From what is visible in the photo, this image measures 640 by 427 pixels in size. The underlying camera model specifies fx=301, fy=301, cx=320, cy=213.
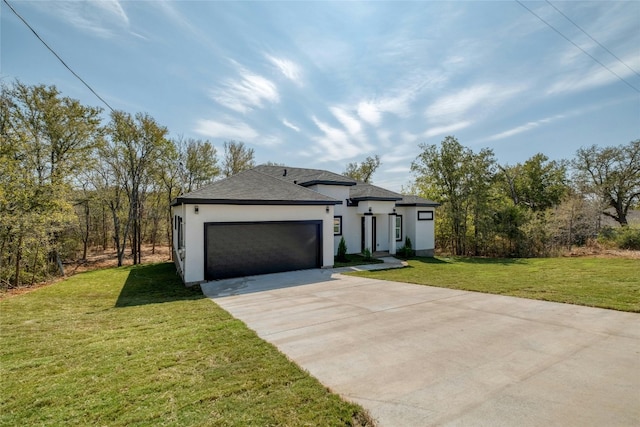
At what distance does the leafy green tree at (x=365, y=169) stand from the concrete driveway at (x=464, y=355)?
96.0ft

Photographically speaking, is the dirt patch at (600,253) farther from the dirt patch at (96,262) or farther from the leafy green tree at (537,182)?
the dirt patch at (96,262)

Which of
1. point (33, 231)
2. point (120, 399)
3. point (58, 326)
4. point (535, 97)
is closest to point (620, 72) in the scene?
point (535, 97)

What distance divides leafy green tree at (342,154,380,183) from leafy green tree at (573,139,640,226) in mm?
18686

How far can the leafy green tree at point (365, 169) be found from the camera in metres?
36.2

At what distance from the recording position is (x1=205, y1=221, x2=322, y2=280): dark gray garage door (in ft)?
35.2

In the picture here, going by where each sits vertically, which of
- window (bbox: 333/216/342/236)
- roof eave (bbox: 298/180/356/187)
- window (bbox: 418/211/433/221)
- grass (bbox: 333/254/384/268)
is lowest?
grass (bbox: 333/254/384/268)

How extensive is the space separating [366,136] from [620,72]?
1145 cm

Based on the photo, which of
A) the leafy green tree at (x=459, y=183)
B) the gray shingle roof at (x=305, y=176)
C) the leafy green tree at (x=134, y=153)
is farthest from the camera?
the leafy green tree at (x=459, y=183)

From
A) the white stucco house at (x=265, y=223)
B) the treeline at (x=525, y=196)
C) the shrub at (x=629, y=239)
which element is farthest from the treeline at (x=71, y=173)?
the shrub at (x=629, y=239)

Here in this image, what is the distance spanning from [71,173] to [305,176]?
11668mm

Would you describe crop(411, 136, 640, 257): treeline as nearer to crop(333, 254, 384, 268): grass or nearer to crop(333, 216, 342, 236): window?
crop(333, 254, 384, 268): grass

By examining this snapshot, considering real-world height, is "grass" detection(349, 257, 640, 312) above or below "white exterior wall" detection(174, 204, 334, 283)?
below

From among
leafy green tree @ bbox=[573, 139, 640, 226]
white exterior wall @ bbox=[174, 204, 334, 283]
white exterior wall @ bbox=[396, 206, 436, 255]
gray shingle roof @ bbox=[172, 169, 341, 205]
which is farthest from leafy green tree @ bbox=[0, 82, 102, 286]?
leafy green tree @ bbox=[573, 139, 640, 226]

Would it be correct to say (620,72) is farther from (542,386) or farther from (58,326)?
(58,326)
